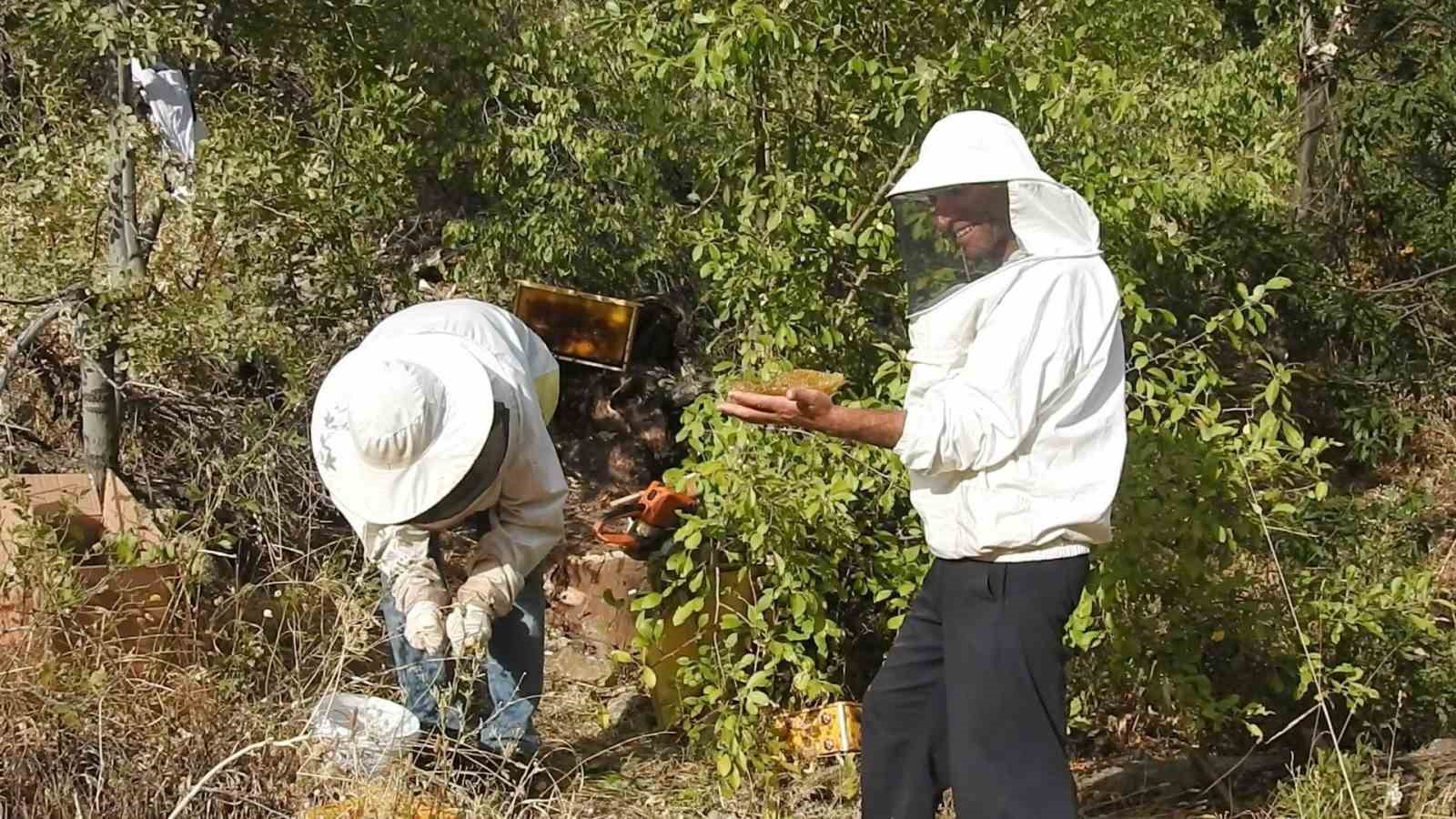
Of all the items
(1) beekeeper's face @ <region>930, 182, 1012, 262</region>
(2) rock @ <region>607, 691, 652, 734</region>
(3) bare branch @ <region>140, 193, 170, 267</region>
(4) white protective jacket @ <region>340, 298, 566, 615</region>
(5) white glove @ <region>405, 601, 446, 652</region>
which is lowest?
(2) rock @ <region>607, 691, 652, 734</region>

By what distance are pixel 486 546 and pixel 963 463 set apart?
1.49m

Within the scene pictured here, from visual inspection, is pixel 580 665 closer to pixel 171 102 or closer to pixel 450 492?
pixel 450 492

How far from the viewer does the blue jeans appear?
12.8 feet

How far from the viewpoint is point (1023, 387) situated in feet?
9.88

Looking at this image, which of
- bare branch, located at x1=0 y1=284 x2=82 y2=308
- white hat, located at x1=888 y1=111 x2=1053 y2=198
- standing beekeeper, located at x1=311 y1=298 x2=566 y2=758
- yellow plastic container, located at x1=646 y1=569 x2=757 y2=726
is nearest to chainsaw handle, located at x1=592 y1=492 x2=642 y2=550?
yellow plastic container, located at x1=646 y1=569 x2=757 y2=726

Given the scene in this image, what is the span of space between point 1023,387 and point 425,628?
64.4 inches

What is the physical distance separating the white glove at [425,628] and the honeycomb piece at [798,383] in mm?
937

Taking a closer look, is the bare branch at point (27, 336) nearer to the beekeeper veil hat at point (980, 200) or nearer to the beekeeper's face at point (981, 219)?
the beekeeper veil hat at point (980, 200)

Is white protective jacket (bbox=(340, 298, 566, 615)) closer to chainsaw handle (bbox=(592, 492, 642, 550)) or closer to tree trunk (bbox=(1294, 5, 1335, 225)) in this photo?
chainsaw handle (bbox=(592, 492, 642, 550))

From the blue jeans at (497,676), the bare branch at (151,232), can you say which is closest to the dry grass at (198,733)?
the blue jeans at (497,676)

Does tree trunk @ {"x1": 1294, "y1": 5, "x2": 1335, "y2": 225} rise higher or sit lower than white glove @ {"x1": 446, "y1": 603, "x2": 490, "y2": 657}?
higher

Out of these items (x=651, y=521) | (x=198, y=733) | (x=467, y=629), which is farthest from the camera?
(x=651, y=521)

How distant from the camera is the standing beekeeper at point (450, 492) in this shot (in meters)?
3.69

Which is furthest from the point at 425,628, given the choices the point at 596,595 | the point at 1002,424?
the point at 596,595
